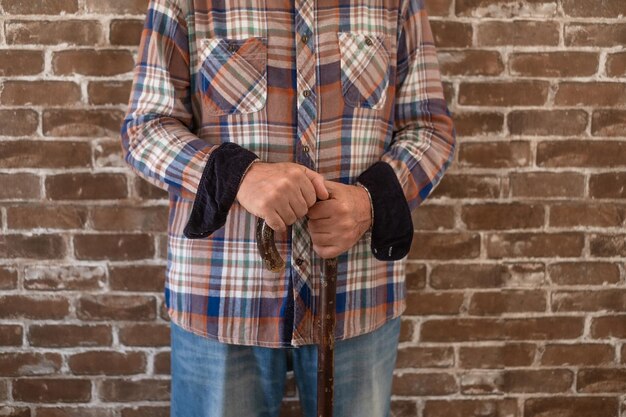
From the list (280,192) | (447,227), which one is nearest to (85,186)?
(280,192)

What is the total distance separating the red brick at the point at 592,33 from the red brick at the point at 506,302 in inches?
27.6

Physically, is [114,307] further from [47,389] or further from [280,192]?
[280,192]

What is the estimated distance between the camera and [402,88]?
4.17ft

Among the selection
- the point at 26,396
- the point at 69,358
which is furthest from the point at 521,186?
the point at 26,396

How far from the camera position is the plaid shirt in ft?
3.73

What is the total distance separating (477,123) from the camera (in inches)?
61.9

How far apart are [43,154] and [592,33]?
150cm

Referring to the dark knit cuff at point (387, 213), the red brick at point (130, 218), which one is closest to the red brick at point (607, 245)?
the dark knit cuff at point (387, 213)

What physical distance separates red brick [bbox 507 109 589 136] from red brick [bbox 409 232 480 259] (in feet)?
1.05

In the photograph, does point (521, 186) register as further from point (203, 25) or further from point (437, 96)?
point (203, 25)

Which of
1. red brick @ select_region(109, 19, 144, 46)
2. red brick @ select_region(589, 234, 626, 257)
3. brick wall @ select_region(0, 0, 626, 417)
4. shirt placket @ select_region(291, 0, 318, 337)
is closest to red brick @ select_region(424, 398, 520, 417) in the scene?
brick wall @ select_region(0, 0, 626, 417)

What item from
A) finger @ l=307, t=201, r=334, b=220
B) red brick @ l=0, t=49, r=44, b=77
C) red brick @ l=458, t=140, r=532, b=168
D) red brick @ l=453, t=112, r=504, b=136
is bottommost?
finger @ l=307, t=201, r=334, b=220

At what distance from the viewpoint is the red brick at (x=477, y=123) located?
157 cm

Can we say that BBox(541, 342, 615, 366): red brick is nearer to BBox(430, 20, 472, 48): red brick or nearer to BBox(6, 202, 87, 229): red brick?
BBox(430, 20, 472, 48): red brick
